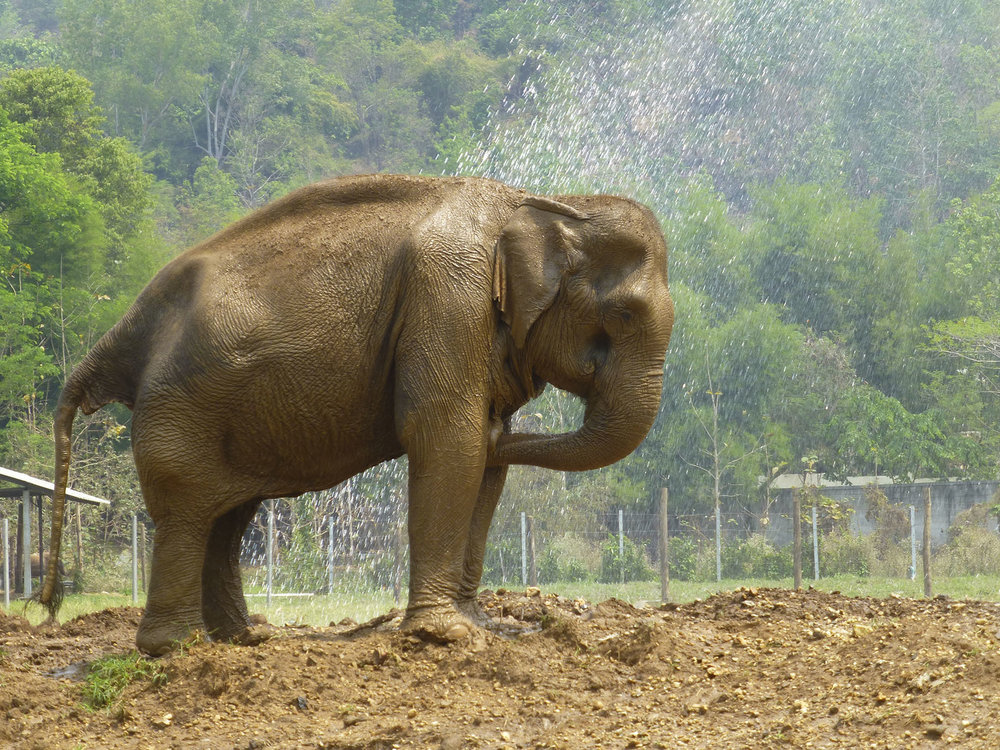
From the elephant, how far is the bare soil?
49 centimetres

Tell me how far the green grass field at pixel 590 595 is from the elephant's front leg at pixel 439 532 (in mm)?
6644

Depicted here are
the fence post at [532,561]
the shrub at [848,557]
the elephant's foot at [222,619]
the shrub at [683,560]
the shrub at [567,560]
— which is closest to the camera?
the elephant's foot at [222,619]

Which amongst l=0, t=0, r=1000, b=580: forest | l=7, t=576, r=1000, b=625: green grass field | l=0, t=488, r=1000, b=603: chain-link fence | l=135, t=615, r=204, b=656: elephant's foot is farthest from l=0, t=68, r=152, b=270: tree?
l=135, t=615, r=204, b=656: elephant's foot

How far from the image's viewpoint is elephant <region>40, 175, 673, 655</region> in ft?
21.6

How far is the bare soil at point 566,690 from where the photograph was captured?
5.02 m

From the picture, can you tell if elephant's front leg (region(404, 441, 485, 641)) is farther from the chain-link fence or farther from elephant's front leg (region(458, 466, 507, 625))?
the chain-link fence

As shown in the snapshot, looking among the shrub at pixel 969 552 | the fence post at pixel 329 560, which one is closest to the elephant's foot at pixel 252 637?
the fence post at pixel 329 560

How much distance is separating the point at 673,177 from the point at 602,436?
36941 millimetres

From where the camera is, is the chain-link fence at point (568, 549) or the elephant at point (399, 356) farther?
the chain-link fence at point (568, 549)

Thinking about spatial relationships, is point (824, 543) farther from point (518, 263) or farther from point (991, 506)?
point (518, 263)

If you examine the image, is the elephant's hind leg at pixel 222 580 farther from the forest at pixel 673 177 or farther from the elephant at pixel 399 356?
the forest at pixel 673 177

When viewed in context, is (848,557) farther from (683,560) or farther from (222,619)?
(222,619)

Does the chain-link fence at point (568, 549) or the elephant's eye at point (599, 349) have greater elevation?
the elephant's eye at point (599, 349)

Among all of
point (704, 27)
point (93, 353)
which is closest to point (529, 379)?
point (93, 353)
